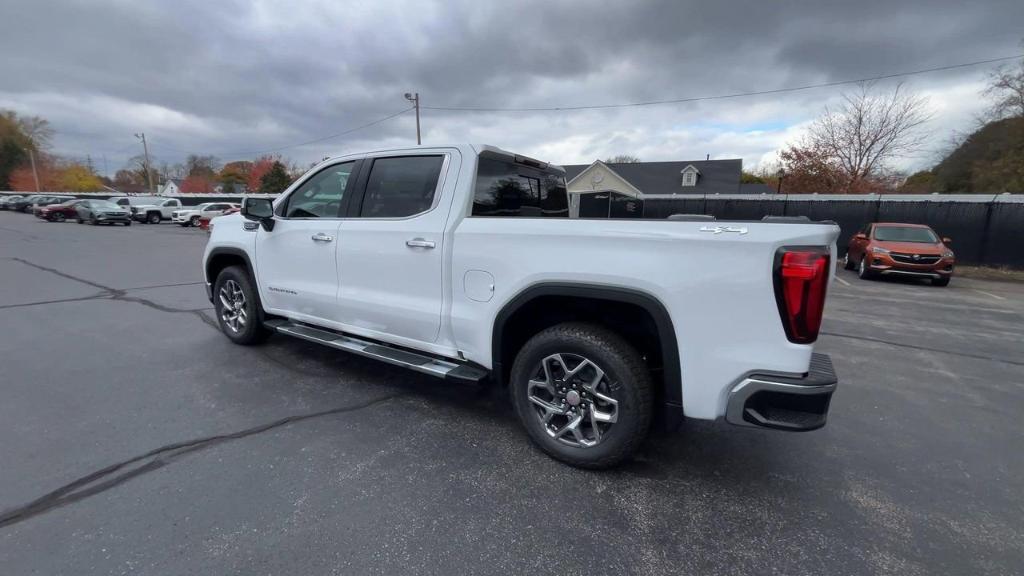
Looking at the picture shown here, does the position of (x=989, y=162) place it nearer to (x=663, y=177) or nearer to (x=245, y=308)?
(x=663, y=177)

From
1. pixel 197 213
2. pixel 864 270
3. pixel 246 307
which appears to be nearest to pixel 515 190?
Answer: pixel 246 307

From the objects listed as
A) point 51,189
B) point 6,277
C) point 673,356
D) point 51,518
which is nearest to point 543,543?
point 673,356

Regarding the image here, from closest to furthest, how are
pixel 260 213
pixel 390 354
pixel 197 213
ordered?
pixel 390 354, pixel 260 213, pixel 197 213

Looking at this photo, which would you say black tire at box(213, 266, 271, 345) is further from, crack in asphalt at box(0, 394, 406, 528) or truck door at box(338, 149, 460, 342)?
crack in asphalt at box(0, 394, 406, 528)

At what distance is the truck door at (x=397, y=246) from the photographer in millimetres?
3119

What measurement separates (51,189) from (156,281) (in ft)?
301

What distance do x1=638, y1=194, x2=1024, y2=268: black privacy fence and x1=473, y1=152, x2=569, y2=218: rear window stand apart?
9.90m

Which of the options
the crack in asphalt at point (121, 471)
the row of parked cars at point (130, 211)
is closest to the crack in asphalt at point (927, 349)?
the crack in asphalt at point (121, 471)

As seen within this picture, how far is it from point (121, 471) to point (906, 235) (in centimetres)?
1565

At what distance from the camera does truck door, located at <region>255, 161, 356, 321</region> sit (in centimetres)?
378

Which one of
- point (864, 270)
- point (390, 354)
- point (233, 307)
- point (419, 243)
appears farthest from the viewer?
point (864, 270)

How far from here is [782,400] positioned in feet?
6.95

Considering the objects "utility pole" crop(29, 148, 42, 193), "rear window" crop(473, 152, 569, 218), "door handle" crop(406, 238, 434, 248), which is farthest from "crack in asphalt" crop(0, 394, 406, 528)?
"utility pole" crop(29, 148, 42, 193)

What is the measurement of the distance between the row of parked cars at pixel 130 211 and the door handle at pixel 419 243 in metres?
27.7
